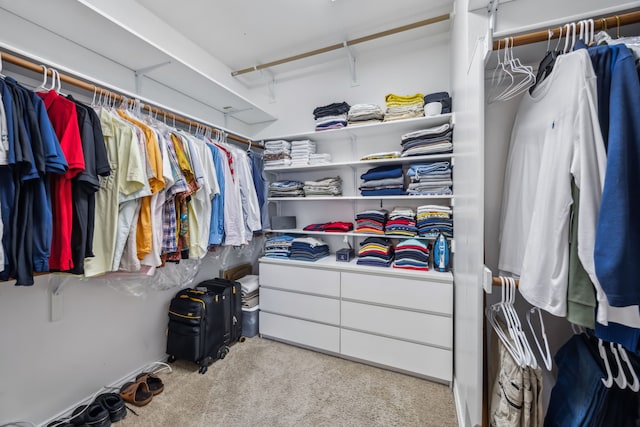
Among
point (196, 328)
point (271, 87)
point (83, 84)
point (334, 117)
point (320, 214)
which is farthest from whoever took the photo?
point (271, 87)

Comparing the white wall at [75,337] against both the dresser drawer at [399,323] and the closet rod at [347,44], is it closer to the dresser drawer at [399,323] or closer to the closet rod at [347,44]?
the dresser drawer at [399,323]

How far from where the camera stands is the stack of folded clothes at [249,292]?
2.40 m

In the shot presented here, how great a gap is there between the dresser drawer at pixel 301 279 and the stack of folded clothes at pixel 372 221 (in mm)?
441

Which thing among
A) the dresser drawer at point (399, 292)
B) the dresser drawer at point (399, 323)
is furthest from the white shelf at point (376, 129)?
the dresser drawer at point (399, 323)

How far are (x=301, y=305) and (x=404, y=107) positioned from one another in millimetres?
1863

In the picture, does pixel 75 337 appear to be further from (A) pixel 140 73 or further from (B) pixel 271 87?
(B) pixel 271 87

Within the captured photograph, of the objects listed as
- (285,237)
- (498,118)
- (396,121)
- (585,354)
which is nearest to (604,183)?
(585,354)

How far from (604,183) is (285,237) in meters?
2.11

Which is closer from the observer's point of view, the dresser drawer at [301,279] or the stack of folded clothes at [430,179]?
the stack of folded clothes at [430,179]

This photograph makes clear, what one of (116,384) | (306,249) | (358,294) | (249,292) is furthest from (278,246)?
(116,384)

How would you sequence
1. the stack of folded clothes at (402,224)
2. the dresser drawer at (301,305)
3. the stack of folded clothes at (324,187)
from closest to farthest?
the stack of folded clothes at (402,224) < the dresser drawer at (301,305) < the stack of folded clothes at (324,187)

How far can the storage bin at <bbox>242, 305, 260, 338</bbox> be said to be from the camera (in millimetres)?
2406

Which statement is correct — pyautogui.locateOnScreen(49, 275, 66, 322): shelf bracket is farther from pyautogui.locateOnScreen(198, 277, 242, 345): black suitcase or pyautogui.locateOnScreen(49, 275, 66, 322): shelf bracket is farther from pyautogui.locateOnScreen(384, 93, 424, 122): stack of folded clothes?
pyautogui.locateOnScreen(384, 93, 424, 122): stack of folded clothes

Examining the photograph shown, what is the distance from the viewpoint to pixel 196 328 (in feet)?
6.14
